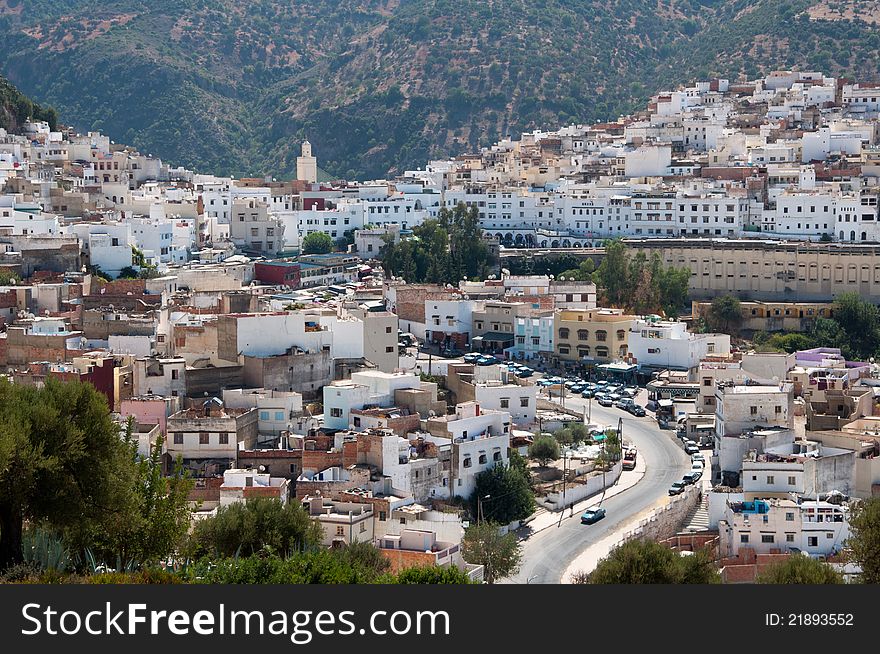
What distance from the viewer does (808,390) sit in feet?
93.9

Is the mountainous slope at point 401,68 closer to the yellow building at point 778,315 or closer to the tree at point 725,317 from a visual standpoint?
the yellow building at point 778,315

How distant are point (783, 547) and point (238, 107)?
2508 inches

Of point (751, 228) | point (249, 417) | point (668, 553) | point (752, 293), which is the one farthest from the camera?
point (751, 228)

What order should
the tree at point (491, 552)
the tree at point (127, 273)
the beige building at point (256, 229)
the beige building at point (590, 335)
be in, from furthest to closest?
the beige building at point (256, 229) < the tree at point (127, 273) < the beige building at point (590, 335) < the tree at point (491, 552)

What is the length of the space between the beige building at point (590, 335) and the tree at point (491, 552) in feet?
44.2

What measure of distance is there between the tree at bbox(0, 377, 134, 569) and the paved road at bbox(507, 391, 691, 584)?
213 inches

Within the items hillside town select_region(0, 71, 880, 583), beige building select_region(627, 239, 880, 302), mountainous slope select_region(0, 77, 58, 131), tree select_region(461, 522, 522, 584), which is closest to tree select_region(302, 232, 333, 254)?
hillside town select_region(0, 71, 880, 583)

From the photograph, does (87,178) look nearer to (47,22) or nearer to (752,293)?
(752,293)

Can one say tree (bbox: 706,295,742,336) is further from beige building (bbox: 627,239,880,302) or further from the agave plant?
the agave plant

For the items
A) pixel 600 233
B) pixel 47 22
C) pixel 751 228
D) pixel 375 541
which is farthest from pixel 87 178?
pixel 47 22

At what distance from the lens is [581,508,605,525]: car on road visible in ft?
76.9

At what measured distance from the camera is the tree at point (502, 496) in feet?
75.8

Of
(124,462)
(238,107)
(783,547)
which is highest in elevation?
(238,107)

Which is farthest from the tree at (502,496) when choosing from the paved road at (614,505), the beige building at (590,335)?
the beige building at (590,335)
